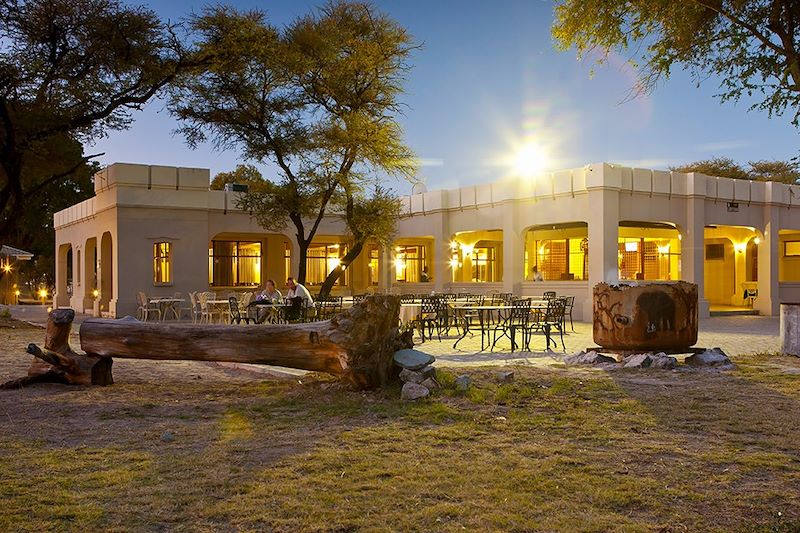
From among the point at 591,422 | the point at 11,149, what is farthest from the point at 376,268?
the point at 591,422

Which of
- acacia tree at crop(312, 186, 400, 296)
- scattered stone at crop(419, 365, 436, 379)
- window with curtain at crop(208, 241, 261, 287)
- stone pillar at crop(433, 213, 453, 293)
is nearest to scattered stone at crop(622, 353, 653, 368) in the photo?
scattered stone at crop(419, 365, 436, 379)

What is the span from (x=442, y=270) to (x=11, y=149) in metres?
14.4

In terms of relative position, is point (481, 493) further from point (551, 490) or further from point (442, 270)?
point (442, 270)

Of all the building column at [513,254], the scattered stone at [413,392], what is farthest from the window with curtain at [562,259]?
the scattered stone at [413,392]

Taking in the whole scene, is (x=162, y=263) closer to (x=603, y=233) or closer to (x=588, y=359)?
(x=603, y=233)

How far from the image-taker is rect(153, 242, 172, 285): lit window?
22.4 m

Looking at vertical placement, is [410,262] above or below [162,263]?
above

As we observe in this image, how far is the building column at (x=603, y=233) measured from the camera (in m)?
20.9

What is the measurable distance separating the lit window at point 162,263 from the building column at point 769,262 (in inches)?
756

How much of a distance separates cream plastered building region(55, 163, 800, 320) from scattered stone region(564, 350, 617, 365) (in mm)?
8608

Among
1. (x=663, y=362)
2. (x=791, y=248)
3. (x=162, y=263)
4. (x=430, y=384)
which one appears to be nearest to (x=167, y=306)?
(x=162, y=263)

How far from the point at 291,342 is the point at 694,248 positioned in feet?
59.2

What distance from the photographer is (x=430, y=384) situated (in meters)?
7.80

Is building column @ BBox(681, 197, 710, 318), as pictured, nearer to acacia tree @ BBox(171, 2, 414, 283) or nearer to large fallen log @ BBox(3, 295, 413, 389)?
acacia tree @ BBox(171, 2, 414, 283)
